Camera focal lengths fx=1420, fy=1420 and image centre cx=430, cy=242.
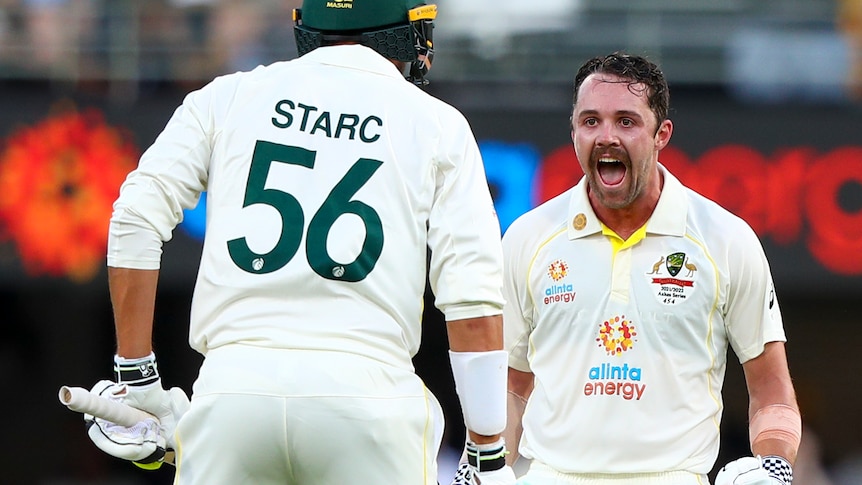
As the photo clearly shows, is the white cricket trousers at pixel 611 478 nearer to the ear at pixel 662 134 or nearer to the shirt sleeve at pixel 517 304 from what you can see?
the shirt sleeve at pixel 517 304

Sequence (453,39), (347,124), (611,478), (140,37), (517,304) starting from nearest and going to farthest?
(347,124), (611,478), (517,304), (140,37), (453,39)

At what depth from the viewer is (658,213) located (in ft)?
13.8

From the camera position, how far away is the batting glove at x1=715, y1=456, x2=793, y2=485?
371 cm

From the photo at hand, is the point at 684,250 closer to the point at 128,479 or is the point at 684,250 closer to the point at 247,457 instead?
the point at 247,457

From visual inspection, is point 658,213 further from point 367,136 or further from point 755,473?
point 367,136

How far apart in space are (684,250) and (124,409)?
1.69 metres

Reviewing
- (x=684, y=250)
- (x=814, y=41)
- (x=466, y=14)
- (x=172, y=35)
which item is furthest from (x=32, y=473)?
(x=684, y=250)

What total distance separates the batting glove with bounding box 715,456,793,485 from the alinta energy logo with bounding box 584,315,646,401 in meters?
0.39

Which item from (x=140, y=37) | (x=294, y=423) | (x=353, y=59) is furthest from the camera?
(x=140, y=37)

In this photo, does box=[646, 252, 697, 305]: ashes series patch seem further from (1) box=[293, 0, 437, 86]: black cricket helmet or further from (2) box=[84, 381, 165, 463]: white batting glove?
(2) box=[84, 381, 165, 463]: white batting glove

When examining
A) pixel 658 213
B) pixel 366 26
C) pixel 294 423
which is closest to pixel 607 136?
pixel 658 213

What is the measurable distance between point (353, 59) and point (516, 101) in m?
5.36

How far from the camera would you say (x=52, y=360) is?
34.2 ft

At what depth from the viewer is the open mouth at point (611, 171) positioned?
4184 millimetres
